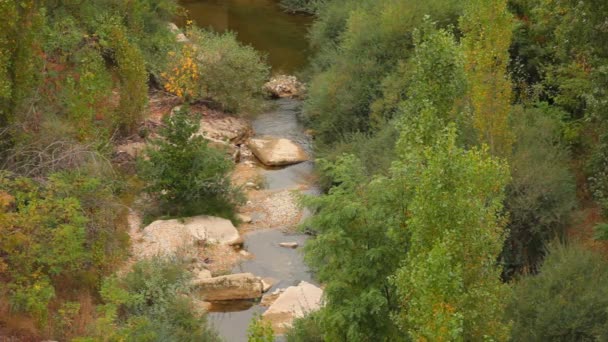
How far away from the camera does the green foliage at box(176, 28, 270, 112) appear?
25250mm

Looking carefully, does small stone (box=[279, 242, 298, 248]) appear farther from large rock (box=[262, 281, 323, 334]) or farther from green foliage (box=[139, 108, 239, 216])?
large rock (box=[262, 281, 323, 334])

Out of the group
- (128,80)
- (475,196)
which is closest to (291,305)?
(475,196)

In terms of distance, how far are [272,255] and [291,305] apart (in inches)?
109

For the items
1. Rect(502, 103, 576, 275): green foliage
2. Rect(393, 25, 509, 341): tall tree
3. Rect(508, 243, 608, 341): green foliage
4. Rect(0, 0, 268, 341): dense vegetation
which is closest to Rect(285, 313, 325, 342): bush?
Rect(0, 0, 268, 341): dense vegetation

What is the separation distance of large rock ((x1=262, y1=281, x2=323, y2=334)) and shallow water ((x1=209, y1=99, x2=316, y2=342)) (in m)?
0.44

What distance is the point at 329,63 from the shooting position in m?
27.0

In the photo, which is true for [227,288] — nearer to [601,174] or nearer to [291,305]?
[291,305]

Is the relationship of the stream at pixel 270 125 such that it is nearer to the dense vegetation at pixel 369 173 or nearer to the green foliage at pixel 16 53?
the dense vegetation at pixel 369 173

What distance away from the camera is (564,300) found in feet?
40.9

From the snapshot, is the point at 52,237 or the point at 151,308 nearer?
the point at 52,237

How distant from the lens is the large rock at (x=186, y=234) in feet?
59.0

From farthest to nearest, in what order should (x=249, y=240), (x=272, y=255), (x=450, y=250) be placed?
(x=249, y=240) < (x=272, y=255) < (x=450, y=250)

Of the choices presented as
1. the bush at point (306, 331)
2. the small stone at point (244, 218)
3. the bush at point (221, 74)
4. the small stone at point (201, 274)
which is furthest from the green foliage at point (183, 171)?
the bush at point (306, 331)

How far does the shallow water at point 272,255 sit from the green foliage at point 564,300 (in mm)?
3805
